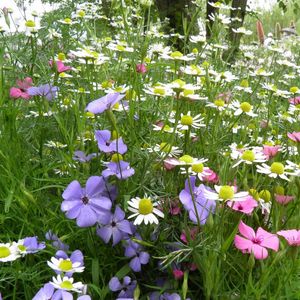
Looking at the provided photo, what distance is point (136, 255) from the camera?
1005 mm

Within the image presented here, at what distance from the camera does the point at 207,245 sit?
0.92m

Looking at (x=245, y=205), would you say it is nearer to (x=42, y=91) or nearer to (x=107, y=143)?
(x=107, y=143)

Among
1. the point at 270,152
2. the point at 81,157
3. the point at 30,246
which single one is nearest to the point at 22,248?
the point at 30,246

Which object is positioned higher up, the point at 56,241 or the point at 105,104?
the point at 105,104

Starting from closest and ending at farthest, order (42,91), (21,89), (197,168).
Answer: (197,168) < (42,91) < (21,89)

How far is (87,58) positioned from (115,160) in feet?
1.30

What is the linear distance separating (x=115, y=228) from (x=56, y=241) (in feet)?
0.41

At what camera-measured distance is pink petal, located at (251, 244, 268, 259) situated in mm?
920

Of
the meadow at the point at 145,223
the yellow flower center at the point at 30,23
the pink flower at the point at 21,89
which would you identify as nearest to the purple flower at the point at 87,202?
the meadow at the point at 145,223

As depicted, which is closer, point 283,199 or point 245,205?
point 245,205

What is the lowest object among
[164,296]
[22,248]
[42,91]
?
[164,296]

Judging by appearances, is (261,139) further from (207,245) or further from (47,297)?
(47,297)

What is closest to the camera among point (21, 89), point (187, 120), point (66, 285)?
point (66, 285)

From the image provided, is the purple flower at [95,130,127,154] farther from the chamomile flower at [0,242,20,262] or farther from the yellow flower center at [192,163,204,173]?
the chamomile flower at [0,242,20,262]
